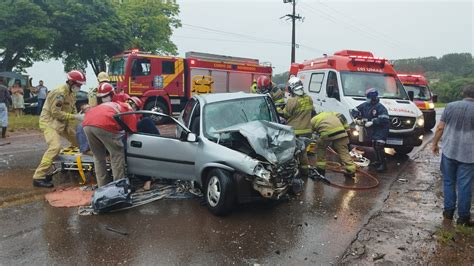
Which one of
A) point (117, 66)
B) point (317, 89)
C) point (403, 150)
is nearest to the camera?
point (403, 150)

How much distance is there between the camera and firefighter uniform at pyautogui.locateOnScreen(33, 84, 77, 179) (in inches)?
237

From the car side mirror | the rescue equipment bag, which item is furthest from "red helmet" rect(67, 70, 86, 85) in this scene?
the car side mirror

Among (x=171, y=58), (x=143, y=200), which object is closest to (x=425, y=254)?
(x=143, y=200)

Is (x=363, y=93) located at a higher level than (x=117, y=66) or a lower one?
lower

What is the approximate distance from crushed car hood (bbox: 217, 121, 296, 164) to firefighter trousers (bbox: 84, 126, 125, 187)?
5.02 ft

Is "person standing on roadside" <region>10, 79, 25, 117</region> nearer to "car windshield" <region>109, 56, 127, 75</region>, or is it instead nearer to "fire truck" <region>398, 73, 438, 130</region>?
"car windshield" <region>109, 56, 127, 75</region>

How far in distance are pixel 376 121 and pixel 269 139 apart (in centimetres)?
331

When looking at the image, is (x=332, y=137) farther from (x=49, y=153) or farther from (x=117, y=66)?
(x=117, y=66)

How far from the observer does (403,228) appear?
4492mm

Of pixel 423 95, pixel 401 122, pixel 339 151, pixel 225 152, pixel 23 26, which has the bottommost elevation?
pixel 339 151

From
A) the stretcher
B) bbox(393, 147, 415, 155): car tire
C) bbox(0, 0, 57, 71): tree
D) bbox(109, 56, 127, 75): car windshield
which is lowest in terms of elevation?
bbox(393, 147, 415, 155): car tire

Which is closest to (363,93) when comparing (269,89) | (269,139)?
(269,89)

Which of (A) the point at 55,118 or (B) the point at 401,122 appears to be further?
(B) the point at 401,122

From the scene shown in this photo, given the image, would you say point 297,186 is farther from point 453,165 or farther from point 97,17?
point 97,17
